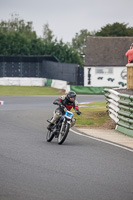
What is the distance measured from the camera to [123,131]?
19.2 meters

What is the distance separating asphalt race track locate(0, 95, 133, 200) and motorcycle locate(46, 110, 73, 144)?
0.75ft

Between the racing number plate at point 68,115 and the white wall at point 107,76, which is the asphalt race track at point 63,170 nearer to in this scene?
the racing number plate at point 68,115

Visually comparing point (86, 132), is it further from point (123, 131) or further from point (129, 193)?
point (129, 193)

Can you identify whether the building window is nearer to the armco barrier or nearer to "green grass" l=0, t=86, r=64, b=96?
"green grass" l=0, t=86, r=64, b=96

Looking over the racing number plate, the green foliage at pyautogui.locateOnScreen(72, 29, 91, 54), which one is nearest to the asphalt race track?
the racing number plate

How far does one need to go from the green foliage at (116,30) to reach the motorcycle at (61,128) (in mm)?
89671

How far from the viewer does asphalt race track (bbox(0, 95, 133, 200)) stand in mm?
8648

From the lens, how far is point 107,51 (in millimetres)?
75438

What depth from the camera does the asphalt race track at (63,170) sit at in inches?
340

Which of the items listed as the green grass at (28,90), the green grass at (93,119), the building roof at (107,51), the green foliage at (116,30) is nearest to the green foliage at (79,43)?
the green foliage at (116,30)

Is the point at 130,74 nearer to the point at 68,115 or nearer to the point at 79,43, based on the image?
the point at 68,115

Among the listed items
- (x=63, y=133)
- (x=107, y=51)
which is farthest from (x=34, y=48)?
(x=63, y=133)

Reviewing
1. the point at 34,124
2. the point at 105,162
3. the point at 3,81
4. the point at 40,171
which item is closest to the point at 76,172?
the point at 40,171

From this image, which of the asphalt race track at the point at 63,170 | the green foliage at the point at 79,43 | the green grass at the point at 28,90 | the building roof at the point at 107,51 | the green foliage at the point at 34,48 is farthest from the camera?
the green foliage at the point at 79,43
